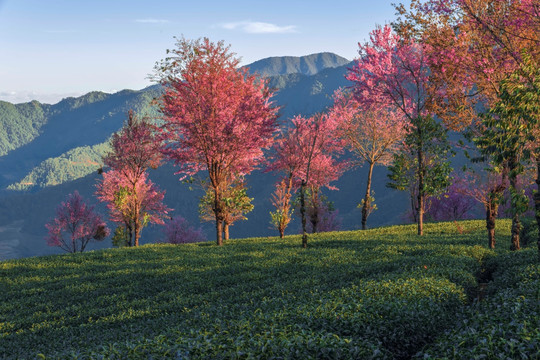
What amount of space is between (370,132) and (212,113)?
20.6m

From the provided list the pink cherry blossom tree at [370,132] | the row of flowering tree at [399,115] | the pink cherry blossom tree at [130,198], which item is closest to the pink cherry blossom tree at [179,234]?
the pink cherry blossom tree at [130,198]

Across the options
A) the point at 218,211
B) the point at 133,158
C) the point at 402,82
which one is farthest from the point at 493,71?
the point at 133,158

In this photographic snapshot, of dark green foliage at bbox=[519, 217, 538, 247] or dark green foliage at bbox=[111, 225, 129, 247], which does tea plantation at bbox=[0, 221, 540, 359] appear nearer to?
dark green foliage at bbox=[519, 217, 538, 247]

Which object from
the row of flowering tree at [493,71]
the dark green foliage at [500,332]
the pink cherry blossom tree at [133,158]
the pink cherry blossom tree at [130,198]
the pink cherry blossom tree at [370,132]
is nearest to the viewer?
the dark green foliage at [500,332]

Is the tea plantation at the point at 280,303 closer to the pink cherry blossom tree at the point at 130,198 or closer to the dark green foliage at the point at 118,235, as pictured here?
the pink cherry blossom tree at the point at 130,198

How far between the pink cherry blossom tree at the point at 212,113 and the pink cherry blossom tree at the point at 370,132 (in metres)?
14.9

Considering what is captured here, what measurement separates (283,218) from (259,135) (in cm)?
802

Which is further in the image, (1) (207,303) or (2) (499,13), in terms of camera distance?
(2) (499,13)

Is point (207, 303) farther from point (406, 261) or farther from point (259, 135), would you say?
point (259, 135)

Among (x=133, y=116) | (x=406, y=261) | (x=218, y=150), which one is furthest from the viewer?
(x=133, y=116)

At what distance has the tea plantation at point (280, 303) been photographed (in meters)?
7.65

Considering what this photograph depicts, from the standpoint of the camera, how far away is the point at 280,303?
483 inches

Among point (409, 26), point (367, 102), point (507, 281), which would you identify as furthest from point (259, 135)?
point (507, 281)

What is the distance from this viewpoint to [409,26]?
A: 980 inches
